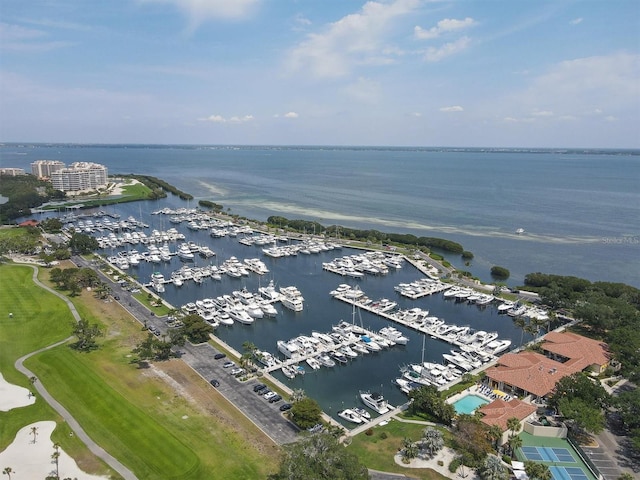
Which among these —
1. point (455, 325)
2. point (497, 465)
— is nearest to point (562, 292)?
point (455, 325)

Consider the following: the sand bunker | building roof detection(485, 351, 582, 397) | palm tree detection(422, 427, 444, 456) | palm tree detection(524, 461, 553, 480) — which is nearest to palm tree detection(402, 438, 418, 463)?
palm tree detection(422, 427, 444, 456)

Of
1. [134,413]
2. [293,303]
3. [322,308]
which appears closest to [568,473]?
[134,413]

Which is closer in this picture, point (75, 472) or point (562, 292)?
point (75, 472)

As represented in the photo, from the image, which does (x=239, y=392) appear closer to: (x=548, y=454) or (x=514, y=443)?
(x=514, y=443)

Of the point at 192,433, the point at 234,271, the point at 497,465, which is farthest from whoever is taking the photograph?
the point at 234,271

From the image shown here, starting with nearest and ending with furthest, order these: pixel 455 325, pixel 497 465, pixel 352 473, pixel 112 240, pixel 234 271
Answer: pixel 352 473
pixel 497 465
pixel 455 325
pixel 234 271
pixel 112 240

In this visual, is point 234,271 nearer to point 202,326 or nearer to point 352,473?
point 202,326
